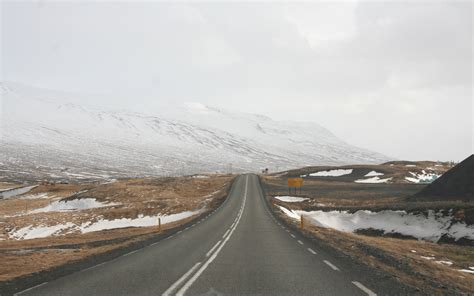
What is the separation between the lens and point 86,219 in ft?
173

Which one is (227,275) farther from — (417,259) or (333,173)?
(333,173)

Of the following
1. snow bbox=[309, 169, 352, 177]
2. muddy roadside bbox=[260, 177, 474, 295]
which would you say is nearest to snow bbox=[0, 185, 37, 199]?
snow bbox=[309, 169, 352, 177]

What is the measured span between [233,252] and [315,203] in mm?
42903

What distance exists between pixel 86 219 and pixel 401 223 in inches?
1564

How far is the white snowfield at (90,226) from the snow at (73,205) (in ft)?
51.3

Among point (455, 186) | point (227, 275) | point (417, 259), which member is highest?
point (455, 186)

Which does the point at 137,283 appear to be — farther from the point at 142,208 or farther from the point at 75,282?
the point at 142,208

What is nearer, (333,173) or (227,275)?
(227,275)

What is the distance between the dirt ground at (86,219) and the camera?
67.8ft

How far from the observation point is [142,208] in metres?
56.3

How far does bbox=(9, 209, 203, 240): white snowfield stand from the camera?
156 feet

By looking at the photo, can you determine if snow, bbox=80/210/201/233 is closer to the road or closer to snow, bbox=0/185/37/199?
the road

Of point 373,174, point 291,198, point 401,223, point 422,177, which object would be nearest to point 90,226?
point 291,198

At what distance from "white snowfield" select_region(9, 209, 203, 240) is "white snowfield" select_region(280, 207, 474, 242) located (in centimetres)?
1852
